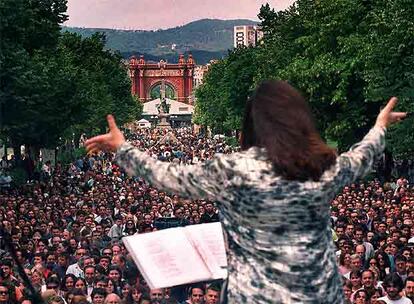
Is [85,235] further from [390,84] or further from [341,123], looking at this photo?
[341,123]

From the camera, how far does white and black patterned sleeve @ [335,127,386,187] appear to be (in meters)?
3.85

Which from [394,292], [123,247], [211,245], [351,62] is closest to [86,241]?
[123,247]

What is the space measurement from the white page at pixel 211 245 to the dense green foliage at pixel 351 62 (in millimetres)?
24214

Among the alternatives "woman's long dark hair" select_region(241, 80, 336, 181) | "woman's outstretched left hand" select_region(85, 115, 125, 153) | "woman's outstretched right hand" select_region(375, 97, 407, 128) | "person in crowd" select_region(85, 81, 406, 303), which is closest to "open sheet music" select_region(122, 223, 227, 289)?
"person in crowd" select_region(85, 81, 406, 303)

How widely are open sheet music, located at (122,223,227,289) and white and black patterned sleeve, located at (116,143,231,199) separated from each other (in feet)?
→ 1.41

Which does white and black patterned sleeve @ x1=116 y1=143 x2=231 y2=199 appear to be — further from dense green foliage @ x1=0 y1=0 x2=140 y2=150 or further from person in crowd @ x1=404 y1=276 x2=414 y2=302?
dense green foliage @ x1=0 y1=0 x2=140 y2=150

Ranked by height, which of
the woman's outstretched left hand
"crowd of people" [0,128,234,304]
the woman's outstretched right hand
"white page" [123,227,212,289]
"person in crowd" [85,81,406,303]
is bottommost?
"crowd of people" [0,128,234,304]

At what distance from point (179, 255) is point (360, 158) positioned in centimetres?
95

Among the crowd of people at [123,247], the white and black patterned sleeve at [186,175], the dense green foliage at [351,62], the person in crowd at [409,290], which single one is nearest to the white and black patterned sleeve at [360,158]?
the white and black patterned sleeve at [186,175]

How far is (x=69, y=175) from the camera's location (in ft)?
126

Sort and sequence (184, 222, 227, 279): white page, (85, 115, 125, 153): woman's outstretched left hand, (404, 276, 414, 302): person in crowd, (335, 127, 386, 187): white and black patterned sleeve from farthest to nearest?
(404, 276, 414, 302): person in crowd → (184, 222, 227, 279): white page → (85, 115, 125, 153): woman's outstretched left hand → (335, 127, 386, 187): white and black patterned sleeve

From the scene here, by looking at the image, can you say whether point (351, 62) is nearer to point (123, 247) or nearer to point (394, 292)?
point (123, 247)

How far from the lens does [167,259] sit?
165 inches

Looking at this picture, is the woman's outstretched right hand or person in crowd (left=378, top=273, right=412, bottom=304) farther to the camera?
person in crowd (left=378, top=273, right=412, bottom=304)
